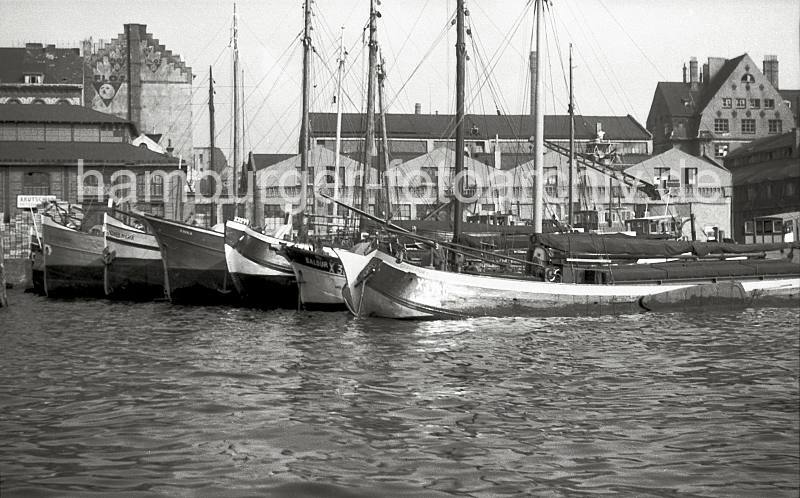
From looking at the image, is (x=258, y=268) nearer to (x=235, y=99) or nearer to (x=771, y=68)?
(x=235, y=99)

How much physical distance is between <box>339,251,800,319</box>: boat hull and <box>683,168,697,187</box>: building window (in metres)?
48.9

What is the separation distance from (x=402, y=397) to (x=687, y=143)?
93.5 meters

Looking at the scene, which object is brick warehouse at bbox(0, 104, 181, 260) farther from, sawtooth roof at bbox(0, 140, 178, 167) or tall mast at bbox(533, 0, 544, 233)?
tall mast at bbox(533, 0, 544, 233)

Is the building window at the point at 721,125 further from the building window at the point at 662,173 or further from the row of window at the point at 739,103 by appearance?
the building window at the point at 662,173

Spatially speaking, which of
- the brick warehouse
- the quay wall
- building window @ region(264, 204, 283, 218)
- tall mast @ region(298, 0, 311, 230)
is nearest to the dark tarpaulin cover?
tall mast @ region(298, 0, 311, 230)

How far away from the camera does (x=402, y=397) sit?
1602cm

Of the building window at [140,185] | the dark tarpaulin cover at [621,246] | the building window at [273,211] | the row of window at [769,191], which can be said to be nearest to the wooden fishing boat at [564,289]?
the dark tarpaulin cover at [621,246]

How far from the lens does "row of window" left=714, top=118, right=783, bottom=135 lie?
10206cm

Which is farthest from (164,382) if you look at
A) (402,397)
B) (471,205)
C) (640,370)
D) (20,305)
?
(471,205)

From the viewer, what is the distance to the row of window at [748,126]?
102 metres

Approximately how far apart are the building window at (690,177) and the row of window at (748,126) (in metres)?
25.3

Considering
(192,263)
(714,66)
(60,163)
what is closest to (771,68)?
(714,66)

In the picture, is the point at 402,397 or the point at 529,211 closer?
the point at 402,397

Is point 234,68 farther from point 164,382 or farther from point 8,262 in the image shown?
point 164,382
